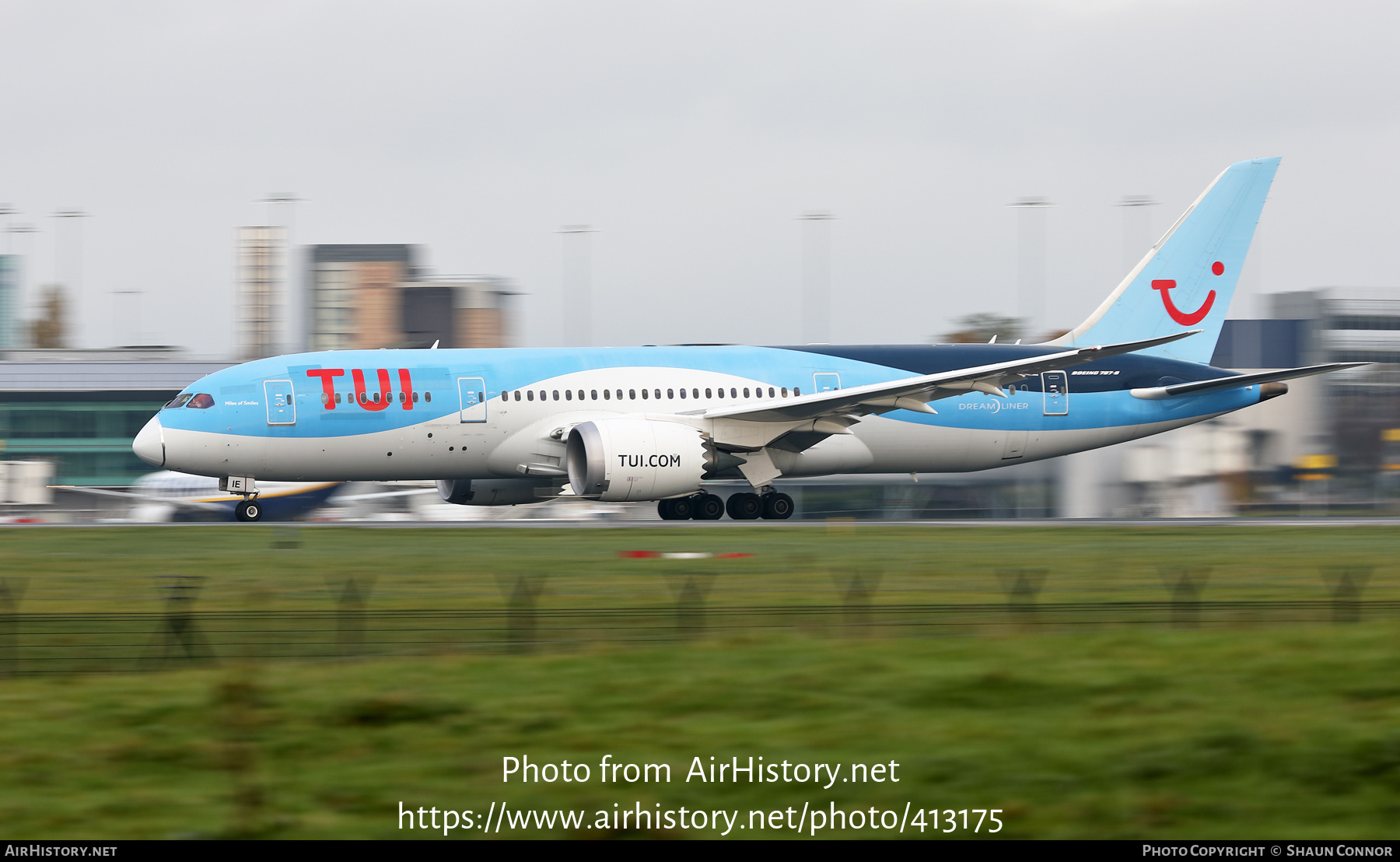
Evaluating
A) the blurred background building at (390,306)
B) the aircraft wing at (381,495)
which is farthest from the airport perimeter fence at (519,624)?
the blurred background building at (390,306)

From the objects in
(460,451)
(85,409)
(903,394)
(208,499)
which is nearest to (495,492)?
(460,451)

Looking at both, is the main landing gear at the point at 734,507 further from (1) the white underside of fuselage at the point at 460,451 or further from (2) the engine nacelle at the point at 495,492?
(2) the engine nacelle at the point at 495,492

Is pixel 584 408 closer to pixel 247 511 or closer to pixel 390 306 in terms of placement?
pixel 247 511

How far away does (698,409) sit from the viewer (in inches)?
1353

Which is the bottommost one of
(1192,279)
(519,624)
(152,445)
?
(519,624)

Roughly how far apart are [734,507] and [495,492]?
19.4 ft

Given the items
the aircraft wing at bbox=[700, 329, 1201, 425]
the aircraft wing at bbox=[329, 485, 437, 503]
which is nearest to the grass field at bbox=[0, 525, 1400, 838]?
the aircraft wing at bbox=[700, 329, 1201, 425]

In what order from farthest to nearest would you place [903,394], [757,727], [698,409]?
[698,409] < [903,394] < [757,727]

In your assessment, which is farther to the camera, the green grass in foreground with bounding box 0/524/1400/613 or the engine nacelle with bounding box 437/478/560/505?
the engine nacelle with bounding box 437/478/560/505

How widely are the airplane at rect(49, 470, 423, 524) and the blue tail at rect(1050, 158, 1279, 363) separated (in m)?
21.7

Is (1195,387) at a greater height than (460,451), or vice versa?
(1195,387)

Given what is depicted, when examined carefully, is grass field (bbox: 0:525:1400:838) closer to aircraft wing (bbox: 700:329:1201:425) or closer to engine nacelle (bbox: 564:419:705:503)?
engine nacelle (bbox: 564:419:705:503)

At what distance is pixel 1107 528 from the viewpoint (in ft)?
103

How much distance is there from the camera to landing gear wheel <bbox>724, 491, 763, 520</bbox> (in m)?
34.7
